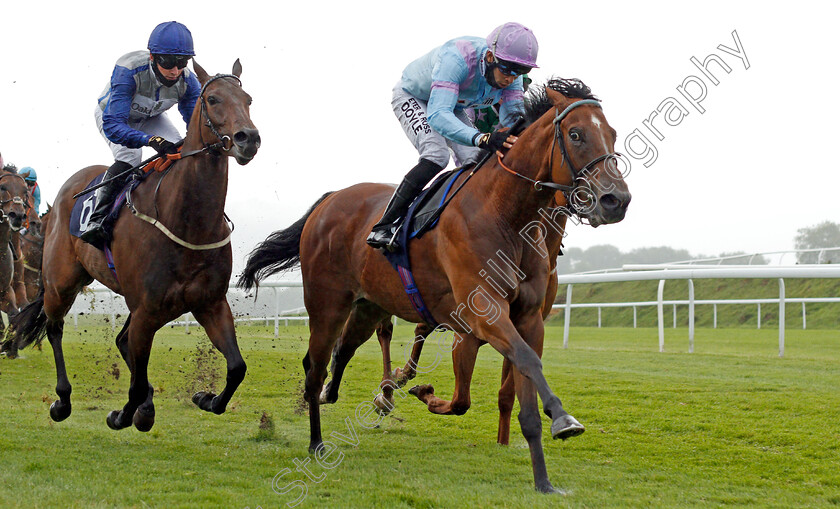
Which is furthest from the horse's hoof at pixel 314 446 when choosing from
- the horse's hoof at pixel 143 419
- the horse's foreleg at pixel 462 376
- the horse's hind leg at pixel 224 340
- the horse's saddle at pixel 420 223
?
the horse's saddle at pixel 420 223

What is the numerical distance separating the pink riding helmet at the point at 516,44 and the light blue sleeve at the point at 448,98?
0.27 m

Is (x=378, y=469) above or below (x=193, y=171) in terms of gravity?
below

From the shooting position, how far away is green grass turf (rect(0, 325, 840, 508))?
3.58 meters

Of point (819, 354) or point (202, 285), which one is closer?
point (202, 285)

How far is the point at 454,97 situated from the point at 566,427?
6.69 ft

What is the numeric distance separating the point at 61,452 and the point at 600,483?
2.98m

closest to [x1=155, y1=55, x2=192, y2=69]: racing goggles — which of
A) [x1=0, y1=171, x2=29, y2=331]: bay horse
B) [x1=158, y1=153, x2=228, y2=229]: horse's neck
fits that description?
[x1=158, y1=153, x2=228, y2=229]: horse's neck

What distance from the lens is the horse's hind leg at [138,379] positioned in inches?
181

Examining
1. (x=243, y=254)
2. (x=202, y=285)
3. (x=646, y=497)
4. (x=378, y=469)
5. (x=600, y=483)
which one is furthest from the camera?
(x=243, y=254)

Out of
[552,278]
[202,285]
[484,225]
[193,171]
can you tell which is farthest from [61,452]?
[552,278]

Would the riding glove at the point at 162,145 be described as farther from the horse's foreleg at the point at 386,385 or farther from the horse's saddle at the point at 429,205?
the horse's foreleg at the point at 386,385

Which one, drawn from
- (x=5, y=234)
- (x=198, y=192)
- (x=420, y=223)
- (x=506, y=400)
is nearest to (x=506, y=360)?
(x=506, y=400)

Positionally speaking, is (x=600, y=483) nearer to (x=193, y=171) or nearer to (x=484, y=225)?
(x=484, y=225)

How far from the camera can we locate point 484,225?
3.92 meters
